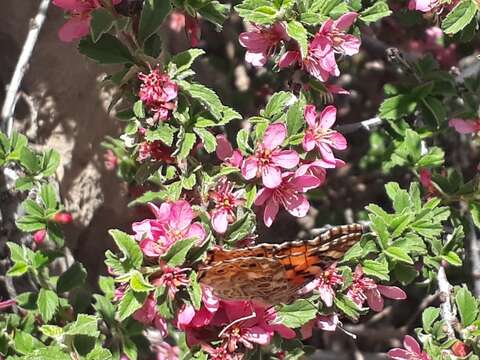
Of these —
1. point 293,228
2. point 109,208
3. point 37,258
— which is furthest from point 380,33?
point 37,258

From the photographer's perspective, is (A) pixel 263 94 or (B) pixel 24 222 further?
(A) pixel 263 94

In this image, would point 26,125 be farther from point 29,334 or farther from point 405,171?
point 405,171

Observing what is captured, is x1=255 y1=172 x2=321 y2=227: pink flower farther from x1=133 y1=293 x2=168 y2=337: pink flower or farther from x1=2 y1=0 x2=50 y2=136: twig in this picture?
x1=2 y1=0 x2=50 y2=136: twig

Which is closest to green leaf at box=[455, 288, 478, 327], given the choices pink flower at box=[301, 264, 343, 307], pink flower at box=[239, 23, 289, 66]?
pink flower at box=[301, 264, 343, 307]

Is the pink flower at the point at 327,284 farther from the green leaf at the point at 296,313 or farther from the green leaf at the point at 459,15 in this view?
the green leaf at the point at 459,15

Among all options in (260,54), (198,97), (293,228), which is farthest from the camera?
(293,228)

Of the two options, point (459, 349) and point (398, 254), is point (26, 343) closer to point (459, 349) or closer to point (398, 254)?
point (398, 254)
